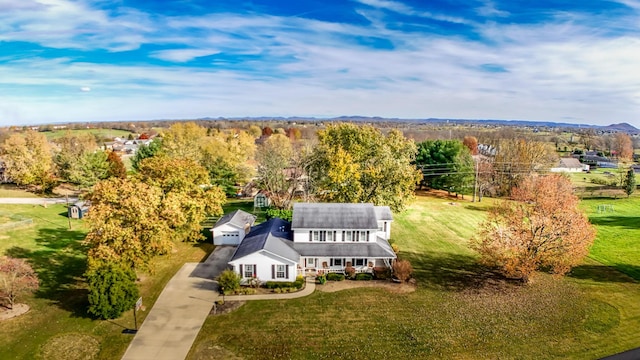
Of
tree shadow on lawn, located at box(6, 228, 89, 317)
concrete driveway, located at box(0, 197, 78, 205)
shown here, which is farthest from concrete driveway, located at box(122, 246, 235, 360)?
concrete driveway, located at box(0, 197, 78, 205)

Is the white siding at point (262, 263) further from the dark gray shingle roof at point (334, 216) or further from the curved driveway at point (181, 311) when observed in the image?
the dark gray shingle roof at point (334, 216)

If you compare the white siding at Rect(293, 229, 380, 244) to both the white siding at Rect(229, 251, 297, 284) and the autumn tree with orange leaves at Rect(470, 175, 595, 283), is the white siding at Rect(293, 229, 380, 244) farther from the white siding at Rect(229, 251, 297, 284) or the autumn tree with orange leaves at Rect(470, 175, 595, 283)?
the autumn tree with orange leaves at Rect(470, 175, 595, 283)

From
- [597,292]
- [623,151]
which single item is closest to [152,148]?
[597,292]

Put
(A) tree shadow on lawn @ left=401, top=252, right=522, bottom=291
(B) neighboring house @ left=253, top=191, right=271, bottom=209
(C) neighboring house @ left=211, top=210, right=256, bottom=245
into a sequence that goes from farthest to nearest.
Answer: (B) neighboring house @ left=253, top=191, right=271, bottom=209 < (C) neighboring house @ left=211, top=210, right=256, bottom=245 < (A) tree shadow on lawn @ left=401, top=252, right=522, bottom=291

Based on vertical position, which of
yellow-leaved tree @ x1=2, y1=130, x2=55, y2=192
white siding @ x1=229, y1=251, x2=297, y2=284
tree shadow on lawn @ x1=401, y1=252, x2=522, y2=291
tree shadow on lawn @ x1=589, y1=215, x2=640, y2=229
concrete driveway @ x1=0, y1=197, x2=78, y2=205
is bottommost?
tree shadow on lawn @ x1=401, y1=252, x2=522, y2=291

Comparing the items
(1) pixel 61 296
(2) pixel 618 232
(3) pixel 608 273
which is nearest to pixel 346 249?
(1) pixel 61 296
